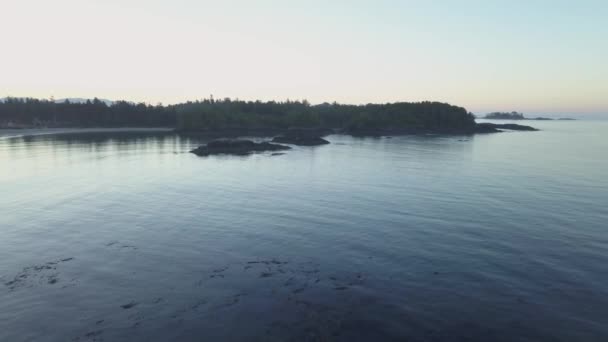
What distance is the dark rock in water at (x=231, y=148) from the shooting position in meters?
97.3

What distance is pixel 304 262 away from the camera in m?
25.1

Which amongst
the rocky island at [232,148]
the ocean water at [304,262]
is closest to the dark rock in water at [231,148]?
the rocky island at [232,148]

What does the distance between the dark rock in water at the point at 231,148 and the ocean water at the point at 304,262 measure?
4466 centimetres

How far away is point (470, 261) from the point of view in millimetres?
24969

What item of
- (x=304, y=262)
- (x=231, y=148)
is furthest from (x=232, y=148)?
(x=304, y=262)

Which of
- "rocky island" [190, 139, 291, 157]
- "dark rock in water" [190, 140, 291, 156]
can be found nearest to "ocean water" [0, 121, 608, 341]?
"rocky island" [190, 139, 291, 157]

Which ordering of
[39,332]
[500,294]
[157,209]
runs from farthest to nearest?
[157,209] → [500,294] → [39,332]

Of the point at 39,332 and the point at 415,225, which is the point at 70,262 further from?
the point at 415,225

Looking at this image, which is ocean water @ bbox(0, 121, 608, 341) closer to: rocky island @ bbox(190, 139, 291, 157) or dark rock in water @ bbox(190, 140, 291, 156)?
rocky island @ bbox(190, 139, 291, 157)

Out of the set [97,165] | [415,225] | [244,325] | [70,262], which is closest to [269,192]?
[415,225]

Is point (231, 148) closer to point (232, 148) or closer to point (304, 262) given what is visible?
point (232, 148)

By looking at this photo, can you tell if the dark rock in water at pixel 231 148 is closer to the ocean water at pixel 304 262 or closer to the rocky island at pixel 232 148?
the rocky island at pixel 232 148

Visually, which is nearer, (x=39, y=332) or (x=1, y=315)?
(x=39, y=332)

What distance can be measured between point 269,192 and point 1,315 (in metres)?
32.4
